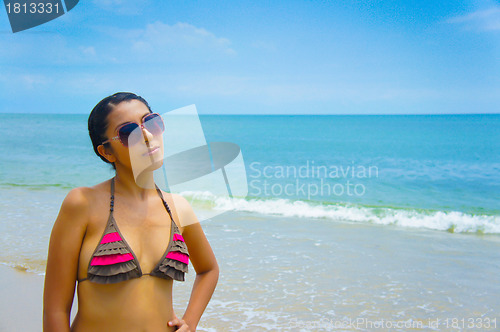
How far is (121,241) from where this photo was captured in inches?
61.7

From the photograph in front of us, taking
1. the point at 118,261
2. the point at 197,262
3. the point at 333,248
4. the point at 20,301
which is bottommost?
the point at 333,248

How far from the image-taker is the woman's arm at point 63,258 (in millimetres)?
1513

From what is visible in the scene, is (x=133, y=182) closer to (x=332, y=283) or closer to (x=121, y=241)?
(x=121, y=241)

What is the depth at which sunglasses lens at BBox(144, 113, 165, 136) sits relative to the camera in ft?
5.57

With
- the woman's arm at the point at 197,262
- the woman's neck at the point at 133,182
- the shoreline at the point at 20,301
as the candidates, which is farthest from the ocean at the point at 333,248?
the woman's neck at the point at 133,182

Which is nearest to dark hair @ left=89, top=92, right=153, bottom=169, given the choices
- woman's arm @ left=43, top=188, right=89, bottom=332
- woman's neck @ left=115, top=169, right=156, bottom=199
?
woman's neck @ left=115, top=169, right=156, bottom=199

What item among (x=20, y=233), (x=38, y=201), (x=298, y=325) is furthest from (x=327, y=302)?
(x=38, y=201)

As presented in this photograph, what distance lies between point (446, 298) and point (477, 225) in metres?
5.76

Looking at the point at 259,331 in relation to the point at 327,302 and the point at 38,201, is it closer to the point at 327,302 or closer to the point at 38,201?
the point at 327,302

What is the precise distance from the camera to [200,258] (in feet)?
6.21

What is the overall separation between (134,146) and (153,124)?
111mm

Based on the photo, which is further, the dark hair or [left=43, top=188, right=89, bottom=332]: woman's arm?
the dark hair

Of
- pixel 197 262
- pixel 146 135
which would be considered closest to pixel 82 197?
pixel 146 135

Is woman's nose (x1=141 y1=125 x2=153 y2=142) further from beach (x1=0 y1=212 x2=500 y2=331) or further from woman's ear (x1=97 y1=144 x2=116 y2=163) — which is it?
beach (x1=0 y1=212 x2=500 y2=331)
